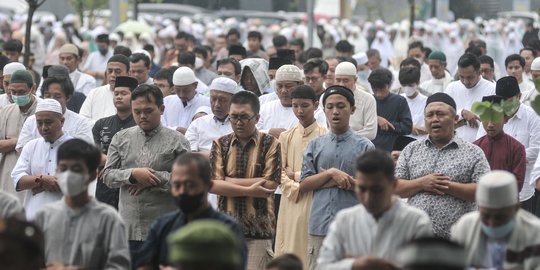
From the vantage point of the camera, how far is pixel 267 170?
476 inches

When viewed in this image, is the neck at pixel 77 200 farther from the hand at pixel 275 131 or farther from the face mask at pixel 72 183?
the hand at pixel 275 131

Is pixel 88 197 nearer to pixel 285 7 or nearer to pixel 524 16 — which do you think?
pixel 524 16

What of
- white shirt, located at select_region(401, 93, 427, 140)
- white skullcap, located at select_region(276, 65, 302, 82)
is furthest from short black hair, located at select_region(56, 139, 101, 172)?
white shirt, located at select_region(401, 93, 427, 140)

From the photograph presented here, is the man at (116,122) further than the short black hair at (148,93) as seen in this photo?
Yes

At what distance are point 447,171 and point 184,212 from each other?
3.13 metres

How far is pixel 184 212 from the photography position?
8.98 meters

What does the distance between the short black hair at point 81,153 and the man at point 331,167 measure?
2.97m

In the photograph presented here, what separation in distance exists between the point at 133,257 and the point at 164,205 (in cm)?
254

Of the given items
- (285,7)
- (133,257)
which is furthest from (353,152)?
(285,7)

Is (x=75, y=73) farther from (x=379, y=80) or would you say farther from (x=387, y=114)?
(x=387, y=114)

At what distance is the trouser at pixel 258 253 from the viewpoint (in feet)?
39.8

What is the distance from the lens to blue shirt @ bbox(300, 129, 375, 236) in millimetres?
11992

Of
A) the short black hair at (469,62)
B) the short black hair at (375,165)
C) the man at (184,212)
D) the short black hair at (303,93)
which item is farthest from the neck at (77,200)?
the short black hair at (469,62)

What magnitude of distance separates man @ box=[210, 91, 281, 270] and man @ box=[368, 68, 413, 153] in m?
3.62
